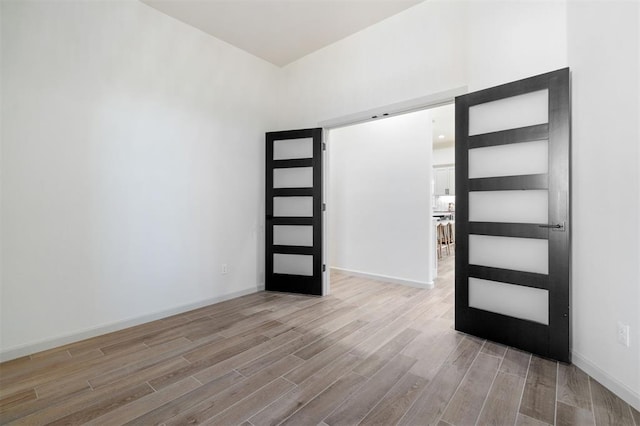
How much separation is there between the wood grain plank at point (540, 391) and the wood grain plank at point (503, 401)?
4cm

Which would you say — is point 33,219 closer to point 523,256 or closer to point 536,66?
point 523,256

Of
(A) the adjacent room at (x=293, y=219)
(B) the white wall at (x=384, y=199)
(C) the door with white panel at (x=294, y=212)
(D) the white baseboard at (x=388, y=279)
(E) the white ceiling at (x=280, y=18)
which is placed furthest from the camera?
(B) the white wall at (x=384, y=199)

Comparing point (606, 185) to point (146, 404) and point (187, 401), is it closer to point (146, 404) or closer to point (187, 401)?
point (187, 401)

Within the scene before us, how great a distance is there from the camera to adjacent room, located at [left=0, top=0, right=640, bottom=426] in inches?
70.1

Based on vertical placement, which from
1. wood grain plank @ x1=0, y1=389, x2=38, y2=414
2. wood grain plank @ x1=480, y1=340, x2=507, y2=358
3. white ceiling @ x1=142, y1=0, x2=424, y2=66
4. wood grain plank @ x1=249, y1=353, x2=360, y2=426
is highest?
white ceiling @ x1=142, y1=0, x2=424, y2=66

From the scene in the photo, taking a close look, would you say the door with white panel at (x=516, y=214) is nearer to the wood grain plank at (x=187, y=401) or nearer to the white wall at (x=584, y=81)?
the white wall at (x=584, y=81)

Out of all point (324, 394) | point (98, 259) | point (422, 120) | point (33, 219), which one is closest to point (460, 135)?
point (422, 120)

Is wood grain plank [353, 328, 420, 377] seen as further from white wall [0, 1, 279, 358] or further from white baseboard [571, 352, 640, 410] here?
white wall [0, 1, 279, 358]

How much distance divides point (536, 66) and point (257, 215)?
3441mm

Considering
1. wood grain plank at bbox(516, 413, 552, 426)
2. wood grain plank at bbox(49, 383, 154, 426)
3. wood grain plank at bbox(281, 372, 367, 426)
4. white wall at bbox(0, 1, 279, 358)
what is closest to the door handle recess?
wood grain plank at bbox(516, 413, 552, 426)

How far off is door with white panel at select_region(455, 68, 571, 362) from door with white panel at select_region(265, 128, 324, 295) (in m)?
1.81

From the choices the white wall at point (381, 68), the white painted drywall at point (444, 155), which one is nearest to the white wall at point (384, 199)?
the white wall at point (381, 68)

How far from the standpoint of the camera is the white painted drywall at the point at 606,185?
169 cm

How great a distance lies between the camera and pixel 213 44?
12.0ft
